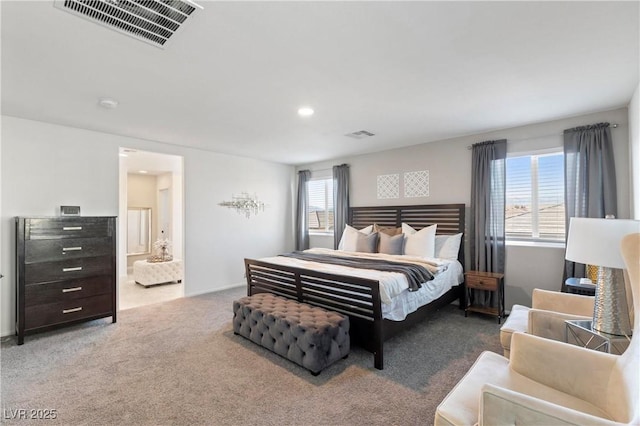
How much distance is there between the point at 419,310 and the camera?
3355 millimetres

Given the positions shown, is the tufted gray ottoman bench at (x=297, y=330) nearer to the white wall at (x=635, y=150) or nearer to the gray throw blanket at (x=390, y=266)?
the gray throw blanket at (x=390, y=266)

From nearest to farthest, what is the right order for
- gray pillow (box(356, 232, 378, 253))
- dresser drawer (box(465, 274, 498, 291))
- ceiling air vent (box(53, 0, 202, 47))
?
1. ceiling air vent (box(53, 0, 202, 47))
2. dresser drawer (box(465, 274, 498, 291))
3. gray pillow (box(356, 232, 378, 253))

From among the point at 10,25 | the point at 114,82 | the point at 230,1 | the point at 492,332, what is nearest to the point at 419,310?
the point at 492,332

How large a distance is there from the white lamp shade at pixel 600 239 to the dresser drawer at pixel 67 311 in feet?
15.6

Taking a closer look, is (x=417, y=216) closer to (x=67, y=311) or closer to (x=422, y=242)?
Answer: (x=422, y=242)

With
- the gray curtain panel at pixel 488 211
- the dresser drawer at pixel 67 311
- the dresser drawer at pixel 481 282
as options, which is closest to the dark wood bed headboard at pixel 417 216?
the gray curtain panel at pixel 488 211

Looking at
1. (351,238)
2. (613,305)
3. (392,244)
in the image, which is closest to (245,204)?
(351,238)

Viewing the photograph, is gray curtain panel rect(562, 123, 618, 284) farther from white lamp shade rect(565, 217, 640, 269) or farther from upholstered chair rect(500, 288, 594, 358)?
white lamp shade rect(565, 217, 640, 269)

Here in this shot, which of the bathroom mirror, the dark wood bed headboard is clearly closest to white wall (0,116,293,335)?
the dark wood bed headboard

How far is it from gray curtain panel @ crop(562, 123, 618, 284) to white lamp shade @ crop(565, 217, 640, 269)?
215 centimetres

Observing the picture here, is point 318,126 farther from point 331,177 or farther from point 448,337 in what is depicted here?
point 448,337

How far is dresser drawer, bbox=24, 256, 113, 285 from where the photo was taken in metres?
3.27

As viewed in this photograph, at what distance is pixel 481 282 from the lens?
12.6 ft

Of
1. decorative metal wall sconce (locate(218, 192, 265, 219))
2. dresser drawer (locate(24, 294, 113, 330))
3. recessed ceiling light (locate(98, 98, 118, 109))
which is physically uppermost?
recessed ceiling light (locate(98, 98, 118, 109))
